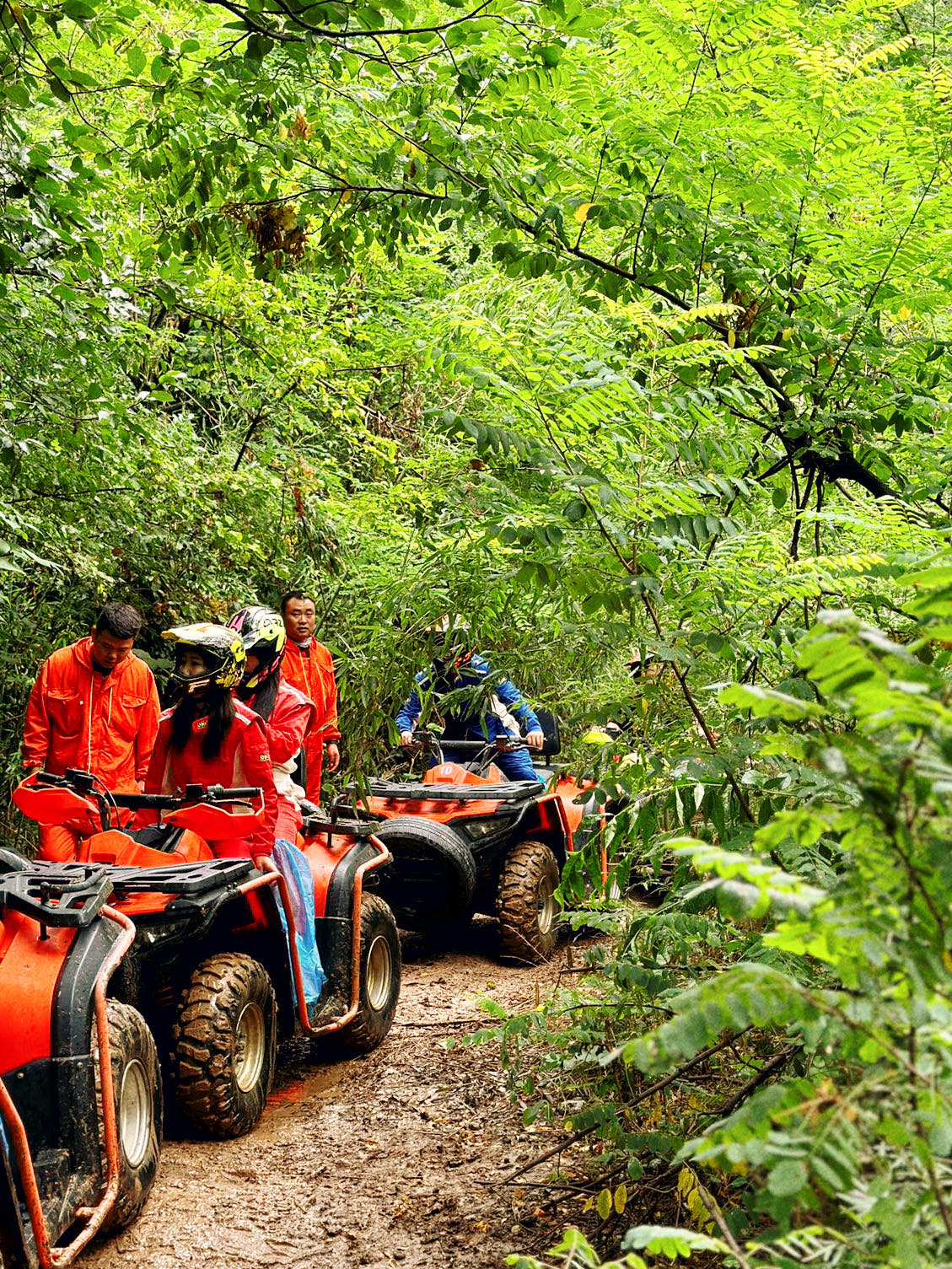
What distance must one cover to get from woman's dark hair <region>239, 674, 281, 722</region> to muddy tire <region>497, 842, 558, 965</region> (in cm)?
300

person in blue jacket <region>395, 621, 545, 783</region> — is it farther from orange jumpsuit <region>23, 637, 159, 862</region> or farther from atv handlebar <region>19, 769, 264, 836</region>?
atv handlebar <region>19, 769, 264, 836</region>

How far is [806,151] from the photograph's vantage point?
13.2ft

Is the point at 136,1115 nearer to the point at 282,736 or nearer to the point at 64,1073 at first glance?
the point at 64,1073

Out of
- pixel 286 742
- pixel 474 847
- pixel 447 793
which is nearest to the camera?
pixel 286 742

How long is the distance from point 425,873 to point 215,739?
8.25 feet

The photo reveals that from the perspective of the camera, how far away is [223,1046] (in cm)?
482

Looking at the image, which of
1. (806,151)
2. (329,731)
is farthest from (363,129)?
(329,731)

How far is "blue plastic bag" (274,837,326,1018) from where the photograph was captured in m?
5.69

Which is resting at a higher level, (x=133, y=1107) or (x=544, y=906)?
(x=133, y=1107)

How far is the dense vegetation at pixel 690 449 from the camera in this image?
1.42 metres

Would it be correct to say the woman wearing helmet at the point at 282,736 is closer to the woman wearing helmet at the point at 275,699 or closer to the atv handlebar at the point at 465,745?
the woman wearing helmet at the point at 275,699

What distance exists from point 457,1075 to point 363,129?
14.9ft

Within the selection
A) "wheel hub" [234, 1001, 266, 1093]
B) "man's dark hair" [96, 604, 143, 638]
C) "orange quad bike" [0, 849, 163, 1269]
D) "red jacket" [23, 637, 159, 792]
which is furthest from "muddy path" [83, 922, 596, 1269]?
"man's dark hair" [96, 604, 143, 638]

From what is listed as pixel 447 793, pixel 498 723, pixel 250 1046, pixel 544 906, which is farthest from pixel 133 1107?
pixel 498 723
